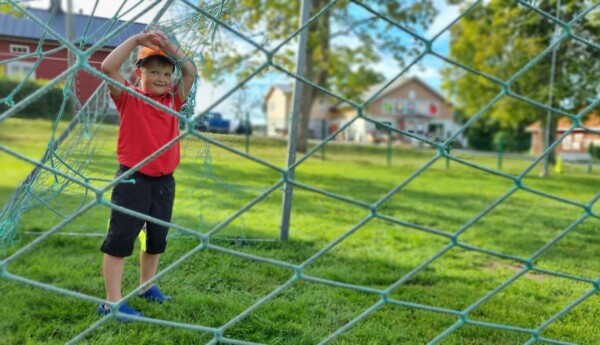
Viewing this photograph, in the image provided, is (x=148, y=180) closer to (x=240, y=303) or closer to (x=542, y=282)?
(x=240, y=303)

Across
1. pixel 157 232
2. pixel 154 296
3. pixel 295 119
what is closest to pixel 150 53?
pixel 157 232

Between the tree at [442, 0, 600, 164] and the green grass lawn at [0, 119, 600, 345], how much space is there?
11.7 feet

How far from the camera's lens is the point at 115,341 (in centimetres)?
158

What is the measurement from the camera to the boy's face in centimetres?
174

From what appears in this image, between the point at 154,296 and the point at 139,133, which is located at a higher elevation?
the point at 139,133

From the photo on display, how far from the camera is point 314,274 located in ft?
8.04

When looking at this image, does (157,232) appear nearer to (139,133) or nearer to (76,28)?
(139,133)

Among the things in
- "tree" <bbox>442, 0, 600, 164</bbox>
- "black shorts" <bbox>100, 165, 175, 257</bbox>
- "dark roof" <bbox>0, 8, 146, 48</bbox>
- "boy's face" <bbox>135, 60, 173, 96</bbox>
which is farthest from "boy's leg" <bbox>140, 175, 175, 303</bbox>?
"tree" <bbox>442, 0, 600, 164</bbox>

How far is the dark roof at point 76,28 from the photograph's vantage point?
6.01ft

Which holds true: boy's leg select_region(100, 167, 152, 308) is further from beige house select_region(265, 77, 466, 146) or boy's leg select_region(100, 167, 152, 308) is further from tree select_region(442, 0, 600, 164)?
beige house select_region(265, 77, 466, 146)

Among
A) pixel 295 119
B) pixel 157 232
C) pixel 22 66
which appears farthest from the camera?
pixel 295 119

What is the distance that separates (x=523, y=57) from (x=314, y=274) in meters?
8.67

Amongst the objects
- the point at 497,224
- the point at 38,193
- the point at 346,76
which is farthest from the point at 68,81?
the point at 346,76

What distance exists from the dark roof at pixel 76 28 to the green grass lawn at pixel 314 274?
612 millimetres
